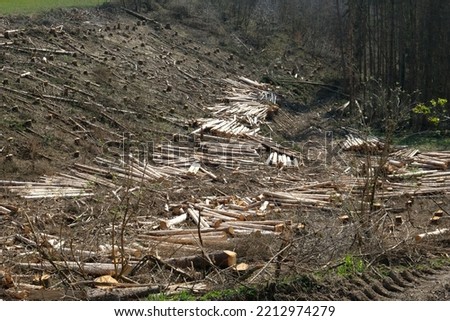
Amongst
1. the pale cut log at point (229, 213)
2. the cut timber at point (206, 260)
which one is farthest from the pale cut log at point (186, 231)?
the cut timber at point (206, 260)

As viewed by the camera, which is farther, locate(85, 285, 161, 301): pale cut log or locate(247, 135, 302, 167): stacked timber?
locate(247, 135, 302, 167): stacked timber

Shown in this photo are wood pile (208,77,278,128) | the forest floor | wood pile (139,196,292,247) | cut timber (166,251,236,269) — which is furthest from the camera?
wood pile (208,77,278,128)

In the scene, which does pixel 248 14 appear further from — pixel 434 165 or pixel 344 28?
pixel 434 165

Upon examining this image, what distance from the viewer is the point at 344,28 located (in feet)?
94.0

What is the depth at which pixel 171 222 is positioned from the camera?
455 inches

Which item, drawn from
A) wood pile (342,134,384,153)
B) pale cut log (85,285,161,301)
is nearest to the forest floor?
pale cut log (85,285,161,301)

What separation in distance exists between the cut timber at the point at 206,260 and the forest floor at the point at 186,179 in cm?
4

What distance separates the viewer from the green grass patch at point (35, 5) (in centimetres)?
2602

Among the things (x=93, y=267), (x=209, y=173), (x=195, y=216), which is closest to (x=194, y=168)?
(x=209, y=173)

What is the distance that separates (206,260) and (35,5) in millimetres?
22452

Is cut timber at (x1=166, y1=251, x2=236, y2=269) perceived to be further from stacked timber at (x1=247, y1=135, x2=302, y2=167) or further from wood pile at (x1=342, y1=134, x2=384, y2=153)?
wood pile at (x1=342, y1=134, x2=384, y2=153)

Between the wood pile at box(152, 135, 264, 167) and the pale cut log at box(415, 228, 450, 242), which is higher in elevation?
the pale cut log at box(415, 228, 450, 242)

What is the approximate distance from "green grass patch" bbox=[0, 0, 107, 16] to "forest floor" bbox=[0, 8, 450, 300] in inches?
65.8

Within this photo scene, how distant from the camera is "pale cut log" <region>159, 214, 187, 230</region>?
36.5ft
